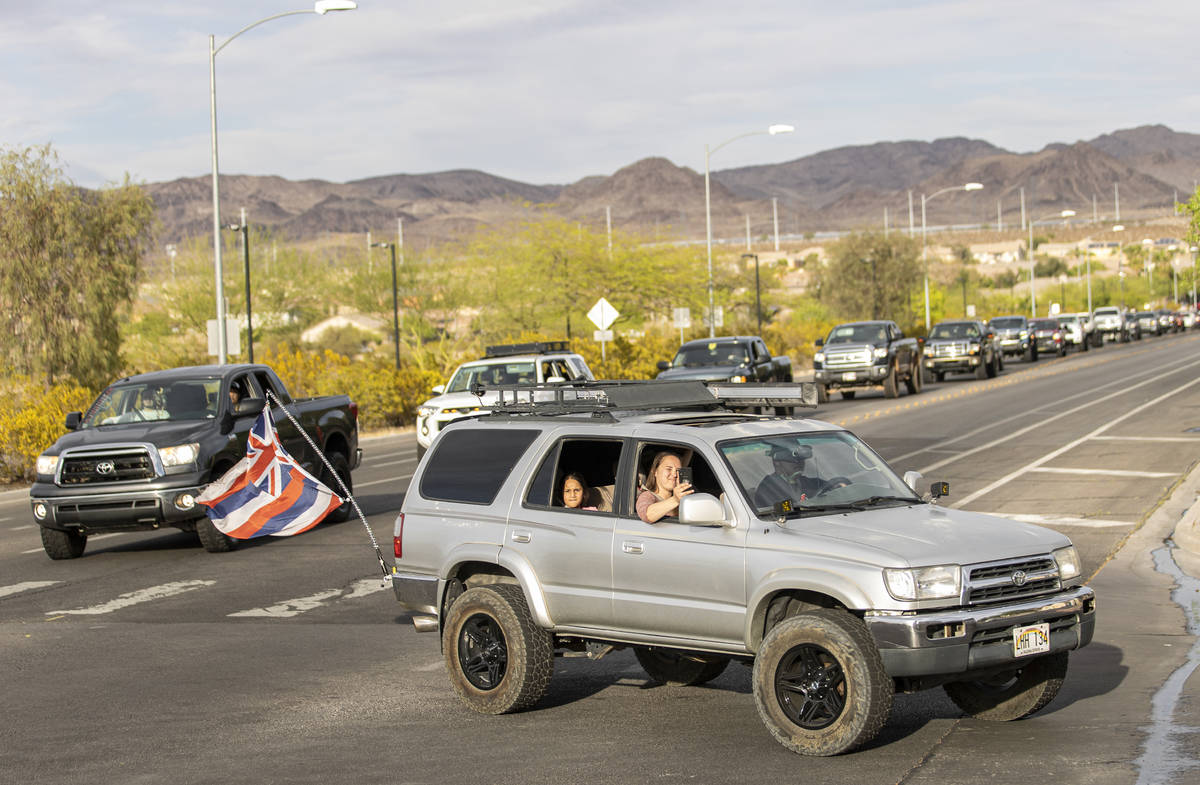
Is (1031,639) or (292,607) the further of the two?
(292,607)

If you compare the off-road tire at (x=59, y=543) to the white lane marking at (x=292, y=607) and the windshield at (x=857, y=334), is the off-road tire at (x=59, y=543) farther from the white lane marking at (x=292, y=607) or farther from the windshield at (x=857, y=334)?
the windshield at (x=857, y=334)

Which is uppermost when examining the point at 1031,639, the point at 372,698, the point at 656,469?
the point at 656,469

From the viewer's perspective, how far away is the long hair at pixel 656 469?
319 inches

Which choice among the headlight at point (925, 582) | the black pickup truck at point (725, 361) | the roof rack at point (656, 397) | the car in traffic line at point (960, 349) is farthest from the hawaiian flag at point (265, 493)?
the car in traffic line at point (960, 349)

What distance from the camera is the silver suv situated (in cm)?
690

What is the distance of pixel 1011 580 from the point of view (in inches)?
278

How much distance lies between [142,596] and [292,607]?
1.79 metres

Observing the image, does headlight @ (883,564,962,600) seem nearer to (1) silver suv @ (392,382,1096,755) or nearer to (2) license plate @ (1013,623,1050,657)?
(1) silver suv @ (392,382,1096,755)

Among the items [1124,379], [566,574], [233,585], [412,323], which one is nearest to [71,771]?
[566,574]

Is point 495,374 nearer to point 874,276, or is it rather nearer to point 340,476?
point 340,476

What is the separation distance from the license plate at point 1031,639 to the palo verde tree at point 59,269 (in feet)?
103

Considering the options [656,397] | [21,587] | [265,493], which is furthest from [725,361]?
[656,397]

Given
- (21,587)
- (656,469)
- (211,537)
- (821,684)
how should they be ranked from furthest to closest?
(211,537)
(21,587)
(656,469)
(821,684)

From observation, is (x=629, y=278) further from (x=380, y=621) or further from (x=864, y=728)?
(x=864, y=728)
